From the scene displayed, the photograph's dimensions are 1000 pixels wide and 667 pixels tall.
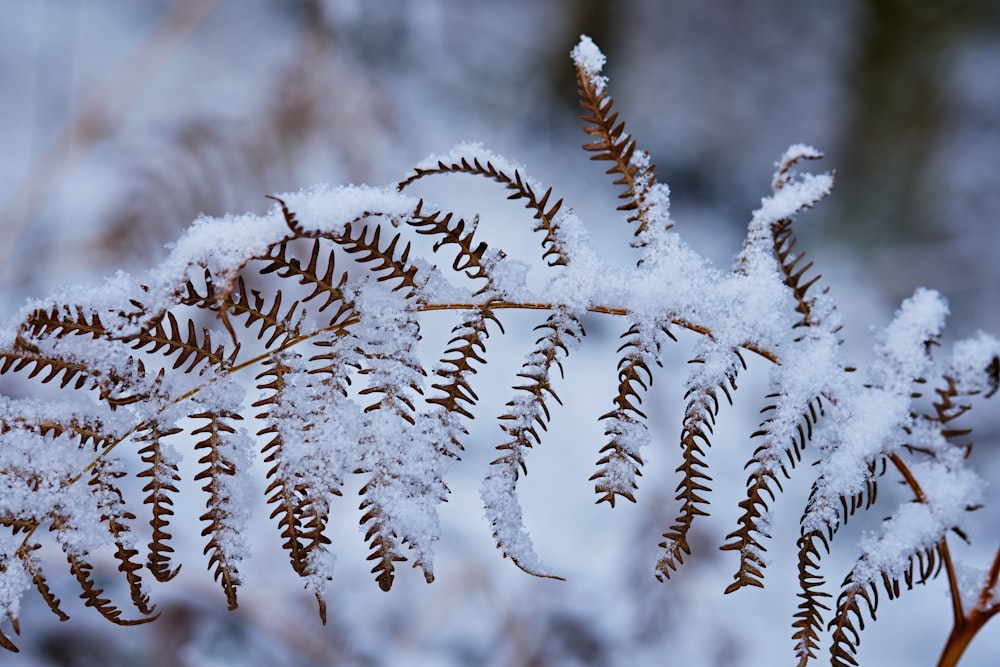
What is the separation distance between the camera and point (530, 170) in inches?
194

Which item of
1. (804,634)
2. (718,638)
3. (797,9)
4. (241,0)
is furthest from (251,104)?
(797,9)


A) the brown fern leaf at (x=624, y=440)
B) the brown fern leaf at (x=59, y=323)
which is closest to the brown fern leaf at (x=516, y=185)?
the brown fern leaf at (x=624, y=440)

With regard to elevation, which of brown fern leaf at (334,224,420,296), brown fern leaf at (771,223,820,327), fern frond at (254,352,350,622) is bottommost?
fern frond at (254,352,350,622)

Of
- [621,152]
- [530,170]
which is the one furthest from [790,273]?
[530,170]

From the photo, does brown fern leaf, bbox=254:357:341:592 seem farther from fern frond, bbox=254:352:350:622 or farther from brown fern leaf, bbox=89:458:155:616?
brown fern leaf, bbox=89:458:155:616

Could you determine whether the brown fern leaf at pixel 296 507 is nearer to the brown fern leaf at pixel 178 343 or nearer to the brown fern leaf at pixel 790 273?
the brown fern leaf at pixel 178 343

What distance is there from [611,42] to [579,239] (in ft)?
17.4

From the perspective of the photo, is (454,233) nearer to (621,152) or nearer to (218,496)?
(621,152)

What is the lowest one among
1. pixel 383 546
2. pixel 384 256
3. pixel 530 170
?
pixel 383 546

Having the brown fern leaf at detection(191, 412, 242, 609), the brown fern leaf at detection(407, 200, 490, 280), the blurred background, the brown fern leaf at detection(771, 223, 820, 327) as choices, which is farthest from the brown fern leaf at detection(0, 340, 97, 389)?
the brown fern leaf at detection(771, 223, 820, 327)

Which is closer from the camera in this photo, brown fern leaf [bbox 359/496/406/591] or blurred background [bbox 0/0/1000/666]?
brown fern leaf [bbox 359/496/406/591]

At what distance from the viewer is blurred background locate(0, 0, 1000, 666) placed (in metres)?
2.34

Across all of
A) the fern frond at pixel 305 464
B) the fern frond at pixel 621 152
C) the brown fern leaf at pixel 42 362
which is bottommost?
the fern frond at pixel 305 464

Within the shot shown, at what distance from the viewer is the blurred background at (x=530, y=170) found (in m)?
2.34
